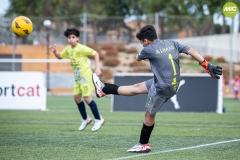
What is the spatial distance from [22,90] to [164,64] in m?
10.4

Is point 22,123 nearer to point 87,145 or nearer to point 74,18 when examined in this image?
point 87,145

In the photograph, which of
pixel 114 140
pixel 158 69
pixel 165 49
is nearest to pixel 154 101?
pixel 158 69

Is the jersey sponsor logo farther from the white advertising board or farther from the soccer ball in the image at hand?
the white advertising board

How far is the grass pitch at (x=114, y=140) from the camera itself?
7.77 metres

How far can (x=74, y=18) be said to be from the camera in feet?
117

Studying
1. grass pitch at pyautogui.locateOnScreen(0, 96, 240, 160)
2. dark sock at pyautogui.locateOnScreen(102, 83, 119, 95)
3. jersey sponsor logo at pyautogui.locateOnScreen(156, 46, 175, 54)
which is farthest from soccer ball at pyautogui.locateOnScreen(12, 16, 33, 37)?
jersey sponsor logo at pyautogui.locateOnScreen(156, 46, 175, 54)

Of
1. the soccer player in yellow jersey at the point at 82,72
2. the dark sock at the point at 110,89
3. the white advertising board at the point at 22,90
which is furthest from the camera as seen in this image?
the white advertising board at the point at 22,90

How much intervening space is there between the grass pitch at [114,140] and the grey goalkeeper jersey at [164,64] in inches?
36.9

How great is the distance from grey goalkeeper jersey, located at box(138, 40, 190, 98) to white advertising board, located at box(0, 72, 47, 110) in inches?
388

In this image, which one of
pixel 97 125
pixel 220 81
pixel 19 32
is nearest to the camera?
pixel 19 32

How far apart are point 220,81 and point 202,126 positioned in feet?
16.9

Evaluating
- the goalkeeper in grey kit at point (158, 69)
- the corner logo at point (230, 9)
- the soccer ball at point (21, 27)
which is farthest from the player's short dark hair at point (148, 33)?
the corner logo at point (230, 9)

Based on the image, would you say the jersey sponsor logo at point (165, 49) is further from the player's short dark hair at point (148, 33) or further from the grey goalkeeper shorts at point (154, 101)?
the grey goalkeeper shorts at point (154, 101)

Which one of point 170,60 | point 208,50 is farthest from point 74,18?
point 170,60
